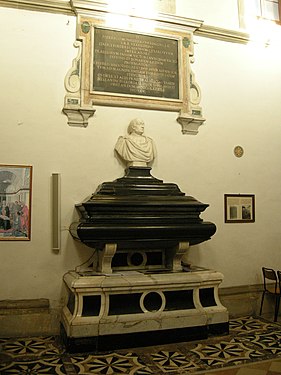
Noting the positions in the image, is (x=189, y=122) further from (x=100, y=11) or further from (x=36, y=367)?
(x=36, y=367)

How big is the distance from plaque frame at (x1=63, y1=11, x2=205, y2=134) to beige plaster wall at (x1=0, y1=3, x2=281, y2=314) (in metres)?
0.10

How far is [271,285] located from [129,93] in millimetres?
3131

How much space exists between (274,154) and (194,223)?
208 cm

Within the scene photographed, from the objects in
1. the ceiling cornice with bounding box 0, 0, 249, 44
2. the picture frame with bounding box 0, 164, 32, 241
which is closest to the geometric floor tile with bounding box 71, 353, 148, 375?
the picture frame with bounding box 0, 164, 32, 241

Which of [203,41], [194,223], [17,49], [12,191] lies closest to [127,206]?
[194,223]

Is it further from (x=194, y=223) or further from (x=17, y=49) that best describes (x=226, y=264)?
(x=17, y=49)

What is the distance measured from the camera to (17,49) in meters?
4.46

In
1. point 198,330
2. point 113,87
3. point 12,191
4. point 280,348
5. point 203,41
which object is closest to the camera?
point 280,348

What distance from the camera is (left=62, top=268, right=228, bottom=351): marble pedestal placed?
11.4 ft

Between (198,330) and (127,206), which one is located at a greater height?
(127,206)

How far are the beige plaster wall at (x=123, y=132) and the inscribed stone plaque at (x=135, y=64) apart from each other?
307mm

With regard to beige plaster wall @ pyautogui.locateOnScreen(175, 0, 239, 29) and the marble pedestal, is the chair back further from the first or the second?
beige plaster wall @ pyautogui.locateOnScreen(175, 0, 239, 29)

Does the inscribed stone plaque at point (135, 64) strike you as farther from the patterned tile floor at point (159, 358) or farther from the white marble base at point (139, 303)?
the patterned tile floor at point (159, 358)

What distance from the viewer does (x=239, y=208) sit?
5102 millimetres
